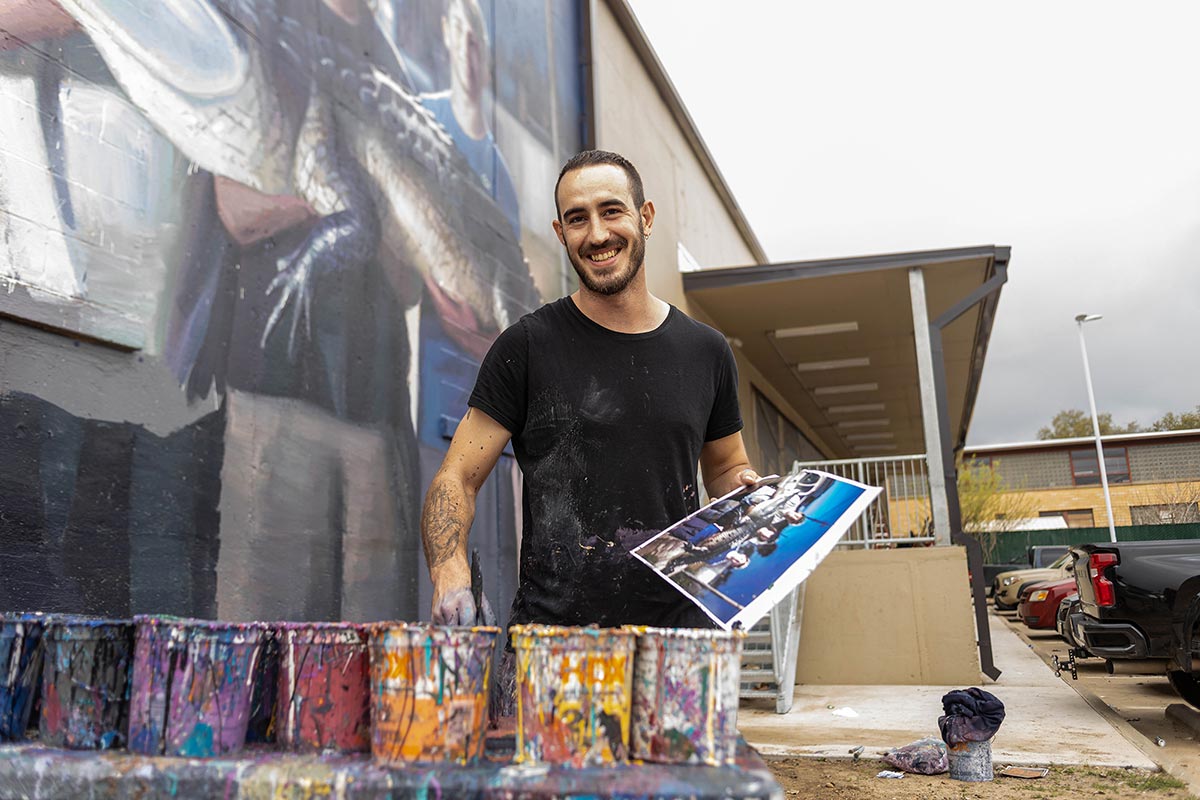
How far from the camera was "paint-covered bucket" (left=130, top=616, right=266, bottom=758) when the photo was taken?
4.97 feet

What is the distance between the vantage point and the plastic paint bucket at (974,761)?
5453 mm

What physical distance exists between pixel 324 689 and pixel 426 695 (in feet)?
0.77

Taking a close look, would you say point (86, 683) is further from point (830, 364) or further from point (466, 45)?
point (830, 364)

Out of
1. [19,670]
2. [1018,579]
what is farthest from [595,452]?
[1018,579]

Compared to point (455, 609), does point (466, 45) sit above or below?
above

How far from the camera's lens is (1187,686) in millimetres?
7797

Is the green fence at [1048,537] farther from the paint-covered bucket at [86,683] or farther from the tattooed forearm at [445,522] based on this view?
the paint-covered bucket at [86,683]

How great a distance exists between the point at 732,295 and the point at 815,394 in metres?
8.20

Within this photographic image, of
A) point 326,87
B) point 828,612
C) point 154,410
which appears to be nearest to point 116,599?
point 154,410

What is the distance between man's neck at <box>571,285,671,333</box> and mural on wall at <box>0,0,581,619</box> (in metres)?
2.05

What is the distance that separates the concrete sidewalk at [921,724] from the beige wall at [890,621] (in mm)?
298

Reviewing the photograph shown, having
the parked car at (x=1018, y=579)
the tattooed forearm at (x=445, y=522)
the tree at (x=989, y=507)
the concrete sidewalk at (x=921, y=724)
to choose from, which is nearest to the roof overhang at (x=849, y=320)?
the parked car at (x=1018, y=579)

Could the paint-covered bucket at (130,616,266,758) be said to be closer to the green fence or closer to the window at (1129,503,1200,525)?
the green fence

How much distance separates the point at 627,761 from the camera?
4.67 ft
